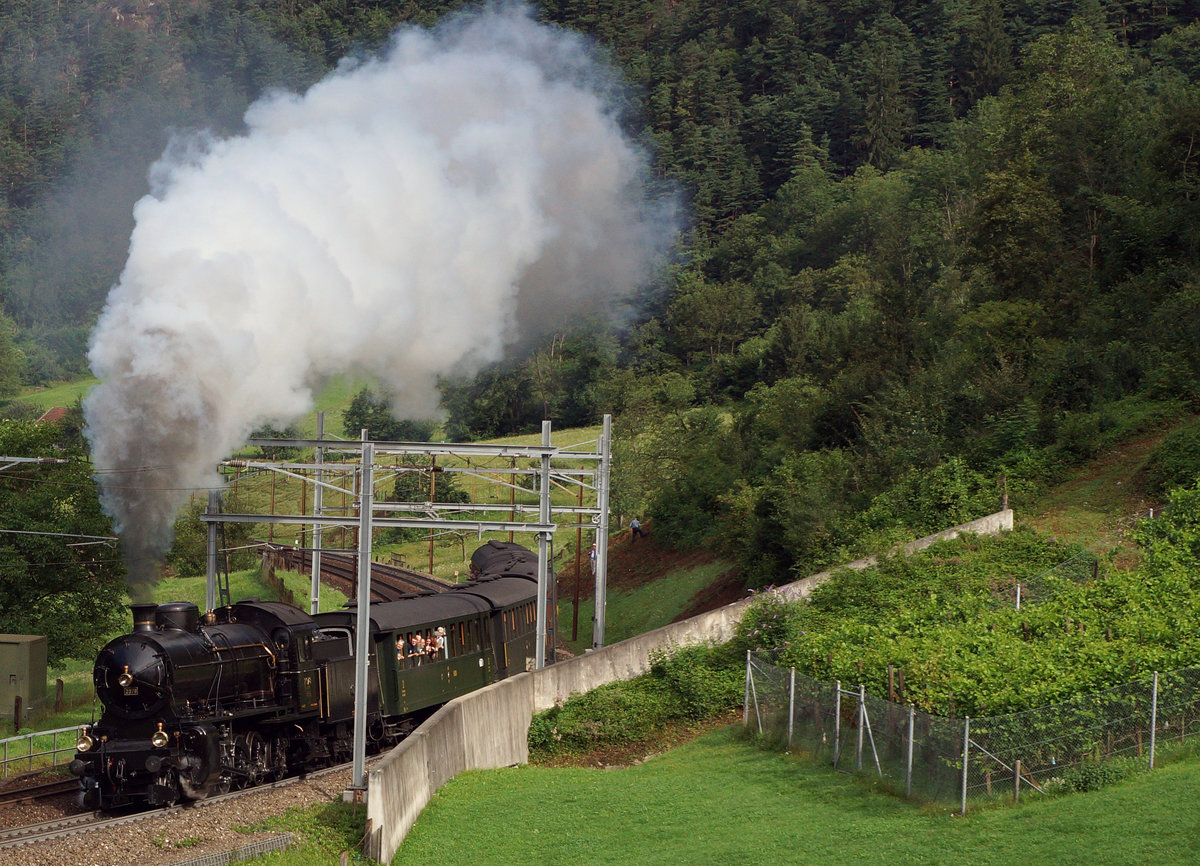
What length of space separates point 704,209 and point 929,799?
110048 millimetres

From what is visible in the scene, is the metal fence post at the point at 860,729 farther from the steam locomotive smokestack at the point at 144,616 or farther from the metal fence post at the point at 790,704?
the steam locomotive smokestack at the point at 144,616

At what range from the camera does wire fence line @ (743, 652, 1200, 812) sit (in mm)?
17062

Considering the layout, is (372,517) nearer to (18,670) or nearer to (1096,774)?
(1096,774)

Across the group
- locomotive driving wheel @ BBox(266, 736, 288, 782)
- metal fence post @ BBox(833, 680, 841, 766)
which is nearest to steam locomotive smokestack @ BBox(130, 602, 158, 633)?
locomotive driving wheel @ BBox(266, 736, 288, 782)

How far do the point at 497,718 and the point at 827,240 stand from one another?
9513 cm

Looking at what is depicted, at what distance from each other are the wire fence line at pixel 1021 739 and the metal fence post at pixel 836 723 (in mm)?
724

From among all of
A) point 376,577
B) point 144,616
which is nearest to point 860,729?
point 144,616

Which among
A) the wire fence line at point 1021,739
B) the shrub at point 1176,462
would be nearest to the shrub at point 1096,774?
the wire fence line at point 1021,739

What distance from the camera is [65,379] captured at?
131500mm

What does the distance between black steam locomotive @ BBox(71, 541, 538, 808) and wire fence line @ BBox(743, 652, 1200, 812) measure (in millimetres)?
10954

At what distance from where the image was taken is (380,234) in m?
29.7

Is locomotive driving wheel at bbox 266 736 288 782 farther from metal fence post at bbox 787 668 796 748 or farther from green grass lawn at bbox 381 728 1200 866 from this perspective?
metal fence post at bbox 787 668 796 748

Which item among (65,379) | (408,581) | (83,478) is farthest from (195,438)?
(65,379)

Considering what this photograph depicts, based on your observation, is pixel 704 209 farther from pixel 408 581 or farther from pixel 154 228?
pixel 154 228
